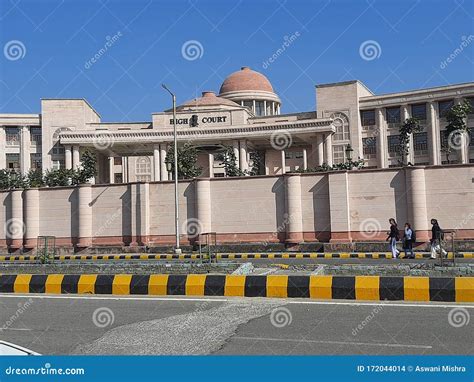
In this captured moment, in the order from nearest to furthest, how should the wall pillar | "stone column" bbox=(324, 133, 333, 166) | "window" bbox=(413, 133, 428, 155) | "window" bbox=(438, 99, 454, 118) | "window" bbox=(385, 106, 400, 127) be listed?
1. the wall pillar
2. "stone column" bbox=(324, 133, 333, 166)
3. "window" bbox=(438, 99, 454, 118)
4. "window" bbox=(413, 133, 428, 155)
5. "window" bbox=(385, 106, 400, 127)

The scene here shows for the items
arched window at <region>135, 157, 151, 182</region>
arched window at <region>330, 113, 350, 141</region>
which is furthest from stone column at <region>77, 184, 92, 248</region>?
arched window at <region>135, 157, 151, 182</region>

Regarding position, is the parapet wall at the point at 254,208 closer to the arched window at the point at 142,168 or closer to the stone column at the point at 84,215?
the stone column at the point at 84,215

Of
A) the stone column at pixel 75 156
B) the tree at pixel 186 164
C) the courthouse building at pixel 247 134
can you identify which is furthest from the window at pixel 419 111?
the stone column at pixel 75 156

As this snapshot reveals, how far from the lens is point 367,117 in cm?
6981

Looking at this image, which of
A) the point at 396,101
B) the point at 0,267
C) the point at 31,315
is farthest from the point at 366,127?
the point at 31,315

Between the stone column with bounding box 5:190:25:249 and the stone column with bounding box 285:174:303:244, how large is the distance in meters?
15.6

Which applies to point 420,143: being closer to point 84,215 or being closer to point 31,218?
point 84,215

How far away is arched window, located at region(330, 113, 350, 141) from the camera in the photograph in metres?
68.9

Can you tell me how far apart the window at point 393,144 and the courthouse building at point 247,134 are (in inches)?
5.0

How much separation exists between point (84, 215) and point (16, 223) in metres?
4.40

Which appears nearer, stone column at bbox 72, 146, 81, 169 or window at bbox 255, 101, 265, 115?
stone column at bbox 72, 146, 81, 169

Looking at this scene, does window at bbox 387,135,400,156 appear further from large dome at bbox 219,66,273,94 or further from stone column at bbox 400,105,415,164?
large dome at bbox 219,66,273,94

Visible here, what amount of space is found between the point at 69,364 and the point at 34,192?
88.7ft

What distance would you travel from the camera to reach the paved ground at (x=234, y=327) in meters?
7.61
